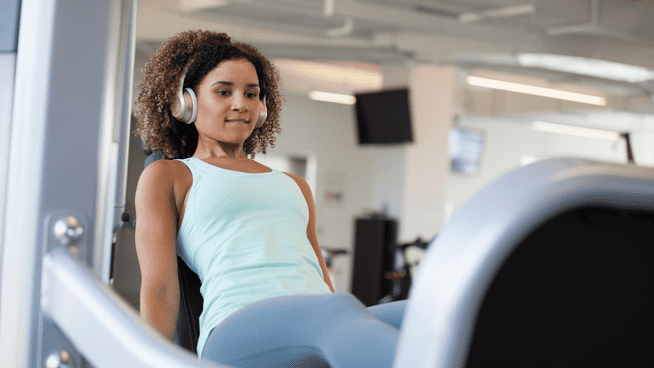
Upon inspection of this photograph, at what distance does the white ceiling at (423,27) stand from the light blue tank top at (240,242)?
4.49 m

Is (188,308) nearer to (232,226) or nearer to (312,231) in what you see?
(232,226)

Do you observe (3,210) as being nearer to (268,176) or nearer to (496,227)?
(496,227)

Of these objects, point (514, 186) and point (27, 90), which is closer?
point (514, 186)

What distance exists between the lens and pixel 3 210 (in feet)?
2.06

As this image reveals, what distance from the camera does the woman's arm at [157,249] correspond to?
101 centimetres

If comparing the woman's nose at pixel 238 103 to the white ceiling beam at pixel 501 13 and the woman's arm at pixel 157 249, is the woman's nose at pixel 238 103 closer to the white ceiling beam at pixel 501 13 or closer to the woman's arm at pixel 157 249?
the woman's arm at pixel 157 249

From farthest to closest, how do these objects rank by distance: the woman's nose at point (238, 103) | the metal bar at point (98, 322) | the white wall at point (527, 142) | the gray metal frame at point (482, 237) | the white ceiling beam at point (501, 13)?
the white wall at point (527, 142)
the white ceiling beam at point (501, 13)
the woman's nose at point (238, 103)
the metal bar at point (98, 322)
the gray metal frame at point (482, 237)

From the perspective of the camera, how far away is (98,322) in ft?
1.69

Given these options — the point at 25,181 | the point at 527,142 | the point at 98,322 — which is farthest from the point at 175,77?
the point at 527,142

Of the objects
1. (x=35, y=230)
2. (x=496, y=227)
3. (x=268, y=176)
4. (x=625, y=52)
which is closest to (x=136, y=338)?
(x=35, y=230)

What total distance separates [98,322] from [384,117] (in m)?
6.37

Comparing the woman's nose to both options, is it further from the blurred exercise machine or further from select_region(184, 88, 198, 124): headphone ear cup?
the blurred exercise machine

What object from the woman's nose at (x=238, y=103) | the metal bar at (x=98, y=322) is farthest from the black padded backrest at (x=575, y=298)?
the woman's nose at (x=238, y=103)

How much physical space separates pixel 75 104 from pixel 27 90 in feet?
0.15
